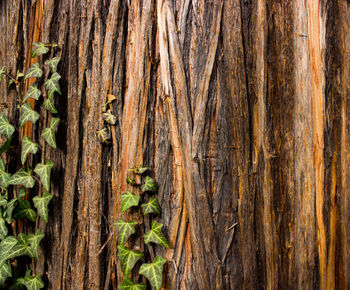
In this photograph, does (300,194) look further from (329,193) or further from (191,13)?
(191,13)

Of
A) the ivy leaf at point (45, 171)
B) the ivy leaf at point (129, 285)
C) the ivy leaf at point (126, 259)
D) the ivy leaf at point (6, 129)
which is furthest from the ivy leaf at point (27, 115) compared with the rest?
the ivy leaf at point (129, 285)

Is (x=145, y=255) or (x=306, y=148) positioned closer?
(x=145, y=255)

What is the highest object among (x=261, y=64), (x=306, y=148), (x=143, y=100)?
(x=261, y=64)

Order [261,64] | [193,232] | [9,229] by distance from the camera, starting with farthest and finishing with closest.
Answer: [9,229] → [261,64] → [193,232]

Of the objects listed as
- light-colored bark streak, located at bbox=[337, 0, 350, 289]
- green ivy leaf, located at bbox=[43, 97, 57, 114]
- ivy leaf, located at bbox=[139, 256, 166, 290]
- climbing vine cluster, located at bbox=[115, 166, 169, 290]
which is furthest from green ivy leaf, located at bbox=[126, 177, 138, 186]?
light-colored bark streak, located at bbox=[337, 0, 350, 289]

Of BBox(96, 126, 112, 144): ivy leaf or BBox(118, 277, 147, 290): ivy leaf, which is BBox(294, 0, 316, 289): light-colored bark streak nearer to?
BBox(118, 277, 147, 290): ivy leaf

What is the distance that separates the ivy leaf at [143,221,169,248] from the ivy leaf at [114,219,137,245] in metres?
0.07

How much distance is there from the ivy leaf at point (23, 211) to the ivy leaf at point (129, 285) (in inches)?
24.5

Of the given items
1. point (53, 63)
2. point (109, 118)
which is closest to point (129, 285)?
point (109, 118)

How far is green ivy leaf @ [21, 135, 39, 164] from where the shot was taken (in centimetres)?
144

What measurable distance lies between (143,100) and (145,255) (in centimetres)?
77

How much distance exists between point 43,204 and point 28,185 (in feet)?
0.49

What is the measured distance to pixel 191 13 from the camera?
1.30 metres

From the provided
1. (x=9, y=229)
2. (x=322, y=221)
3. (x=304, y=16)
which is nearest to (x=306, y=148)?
(x=322, y=221)
